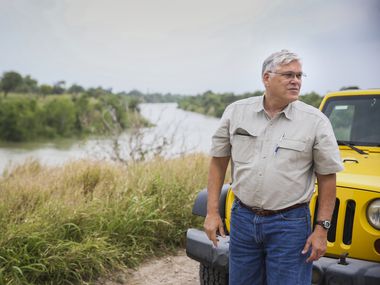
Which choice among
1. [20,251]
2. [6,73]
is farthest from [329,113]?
[6,73]

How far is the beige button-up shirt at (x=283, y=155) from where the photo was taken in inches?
83.2

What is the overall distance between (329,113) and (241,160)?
7.95 ft

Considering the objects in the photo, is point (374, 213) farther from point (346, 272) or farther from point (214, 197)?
point (214, 197)

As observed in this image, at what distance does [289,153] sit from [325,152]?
0.56ft

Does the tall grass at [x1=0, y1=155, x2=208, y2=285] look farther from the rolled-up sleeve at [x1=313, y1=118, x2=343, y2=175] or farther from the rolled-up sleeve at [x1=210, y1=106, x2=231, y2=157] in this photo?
the rolled-up sleeve at [x1=313, y1=118, x2=343, y2=175]

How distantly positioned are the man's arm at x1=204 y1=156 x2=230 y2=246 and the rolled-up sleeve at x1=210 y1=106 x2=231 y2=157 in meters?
0.04

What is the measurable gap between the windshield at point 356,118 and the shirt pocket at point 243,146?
206 cm

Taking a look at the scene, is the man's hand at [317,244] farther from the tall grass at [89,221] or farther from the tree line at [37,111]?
the tree line at [37,111]

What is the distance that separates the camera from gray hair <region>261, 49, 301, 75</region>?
7.04 feet

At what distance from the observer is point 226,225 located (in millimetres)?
3299

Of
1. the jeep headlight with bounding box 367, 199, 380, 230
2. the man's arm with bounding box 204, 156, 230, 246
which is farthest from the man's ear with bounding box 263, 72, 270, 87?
the jeep headlight with bounding box 367, 199, 380, 230

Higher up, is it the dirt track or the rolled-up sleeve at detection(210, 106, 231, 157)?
the rolled-up sleeve at detection(210, 106, 231, 157)

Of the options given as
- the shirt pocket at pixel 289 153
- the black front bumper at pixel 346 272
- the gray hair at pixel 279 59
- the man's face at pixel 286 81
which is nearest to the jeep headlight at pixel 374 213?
the black front bumper at pixel 346 272

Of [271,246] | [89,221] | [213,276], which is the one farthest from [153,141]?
[271,246]
